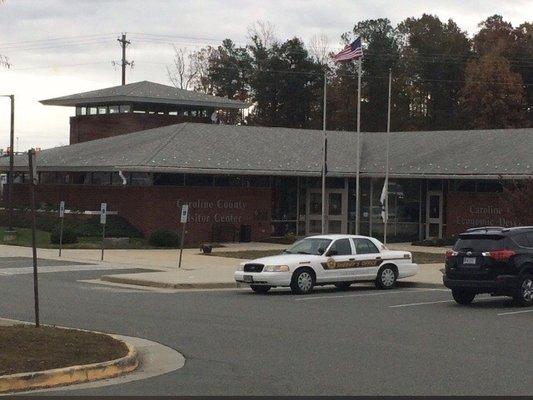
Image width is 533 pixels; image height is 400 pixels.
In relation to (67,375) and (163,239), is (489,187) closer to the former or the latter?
(163,239)

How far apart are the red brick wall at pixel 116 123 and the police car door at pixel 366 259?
3581cm

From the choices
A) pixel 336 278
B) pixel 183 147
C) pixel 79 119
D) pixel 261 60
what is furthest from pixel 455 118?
pixel 336 278

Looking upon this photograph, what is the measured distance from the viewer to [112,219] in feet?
156

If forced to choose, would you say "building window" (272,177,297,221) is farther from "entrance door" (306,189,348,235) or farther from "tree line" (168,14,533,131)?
"tree line" (168,14,533,131)

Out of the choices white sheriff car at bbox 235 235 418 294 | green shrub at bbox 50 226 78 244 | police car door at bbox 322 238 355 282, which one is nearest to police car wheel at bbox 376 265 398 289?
white sheriff car at bbox 235 235 418 294

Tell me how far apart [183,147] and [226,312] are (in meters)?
29.3

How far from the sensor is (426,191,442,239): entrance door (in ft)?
165

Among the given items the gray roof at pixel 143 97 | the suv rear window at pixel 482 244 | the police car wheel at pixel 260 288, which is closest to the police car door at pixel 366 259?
the police car wheel at pixel 260 288

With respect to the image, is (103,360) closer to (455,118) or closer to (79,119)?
(79,119)

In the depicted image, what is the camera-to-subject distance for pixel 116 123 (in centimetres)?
6209

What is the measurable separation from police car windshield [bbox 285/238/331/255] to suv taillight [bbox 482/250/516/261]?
5412 millimetres

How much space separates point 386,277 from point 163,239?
19.4m

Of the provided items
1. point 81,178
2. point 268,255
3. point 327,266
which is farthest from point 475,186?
point 327,266

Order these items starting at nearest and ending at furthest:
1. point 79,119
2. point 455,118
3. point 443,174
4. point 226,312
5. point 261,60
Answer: point 226,312 → point 443,174 → point 79,119 → point 455,118 → point 261,60
